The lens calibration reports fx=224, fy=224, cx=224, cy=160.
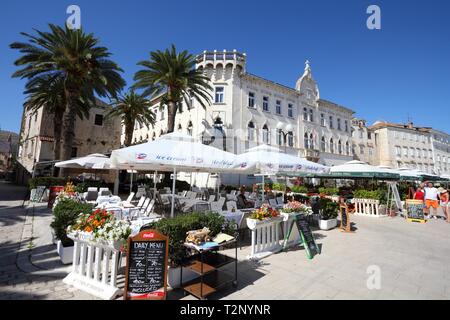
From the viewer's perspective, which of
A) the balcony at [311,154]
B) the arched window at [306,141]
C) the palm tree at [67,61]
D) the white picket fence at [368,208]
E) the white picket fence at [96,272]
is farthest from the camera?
the arched window at [306,141]

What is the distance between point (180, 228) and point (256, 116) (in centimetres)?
2308

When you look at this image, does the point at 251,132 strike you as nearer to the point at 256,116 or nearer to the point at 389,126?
the point at 256,116

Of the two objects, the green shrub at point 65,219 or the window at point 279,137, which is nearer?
the green shrub at point 65,219

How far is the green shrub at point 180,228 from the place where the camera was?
3863mm

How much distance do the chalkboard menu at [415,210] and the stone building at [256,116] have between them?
14106mm

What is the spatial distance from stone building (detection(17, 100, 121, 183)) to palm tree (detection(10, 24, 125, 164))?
8.19 metres

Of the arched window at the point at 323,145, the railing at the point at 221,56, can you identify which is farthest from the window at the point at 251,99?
the arched window at the point at 323,145

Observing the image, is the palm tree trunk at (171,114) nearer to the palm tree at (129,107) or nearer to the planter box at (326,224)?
the palm tree at (129,107)

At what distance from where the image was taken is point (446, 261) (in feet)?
18.0

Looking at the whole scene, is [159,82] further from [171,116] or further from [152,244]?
[152,244]

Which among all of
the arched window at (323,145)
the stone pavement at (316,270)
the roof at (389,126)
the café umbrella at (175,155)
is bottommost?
the stone pavement at (316,270)

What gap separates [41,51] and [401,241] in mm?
22855

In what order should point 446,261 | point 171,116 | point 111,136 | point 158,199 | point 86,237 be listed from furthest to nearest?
point 111,136 < point 171,116 < point 158,199 < point 446,261 < point 86,237
